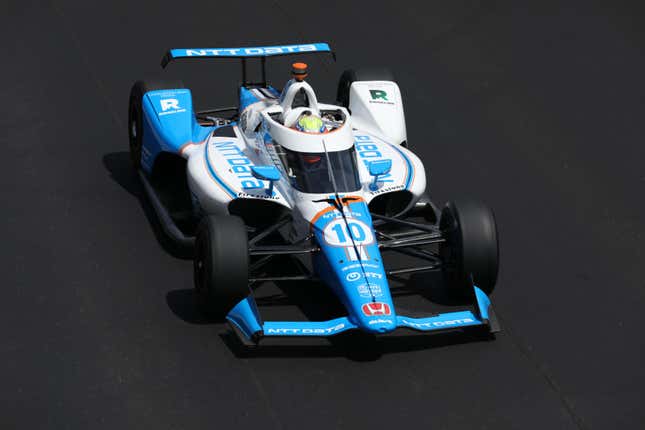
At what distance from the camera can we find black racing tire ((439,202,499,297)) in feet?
39.8

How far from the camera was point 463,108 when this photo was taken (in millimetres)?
17672

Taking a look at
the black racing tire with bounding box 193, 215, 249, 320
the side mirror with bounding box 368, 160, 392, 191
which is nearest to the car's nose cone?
the black racing tire with bounding box 193, 215, 249, 320

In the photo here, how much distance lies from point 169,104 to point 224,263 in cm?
381

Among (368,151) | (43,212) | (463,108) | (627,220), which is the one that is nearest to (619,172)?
(627,220)

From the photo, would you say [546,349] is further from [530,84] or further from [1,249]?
[530,84]

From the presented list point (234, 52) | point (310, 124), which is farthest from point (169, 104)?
point (310, 124)

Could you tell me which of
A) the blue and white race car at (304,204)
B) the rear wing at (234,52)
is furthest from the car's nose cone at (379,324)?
the rear wing at (234,52)

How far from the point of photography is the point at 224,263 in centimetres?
1159

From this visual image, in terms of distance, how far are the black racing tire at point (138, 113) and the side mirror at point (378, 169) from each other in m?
3.40

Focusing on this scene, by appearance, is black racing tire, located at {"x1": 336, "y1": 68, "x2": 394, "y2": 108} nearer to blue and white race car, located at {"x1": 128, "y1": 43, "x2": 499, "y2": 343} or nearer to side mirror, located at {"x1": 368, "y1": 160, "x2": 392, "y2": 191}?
blue and white race car, located at {"x1": 128, "y1": 43, "x2": 499, "y2": 343}

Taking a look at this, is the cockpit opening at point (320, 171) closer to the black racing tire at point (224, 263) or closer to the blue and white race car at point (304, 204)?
the blue and white race car at point (304, 204)

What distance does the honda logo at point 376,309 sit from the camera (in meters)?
11.3

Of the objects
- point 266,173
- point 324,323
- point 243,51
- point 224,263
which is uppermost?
point 243,51

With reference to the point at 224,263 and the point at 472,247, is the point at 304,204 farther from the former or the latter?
the point at 472,247
